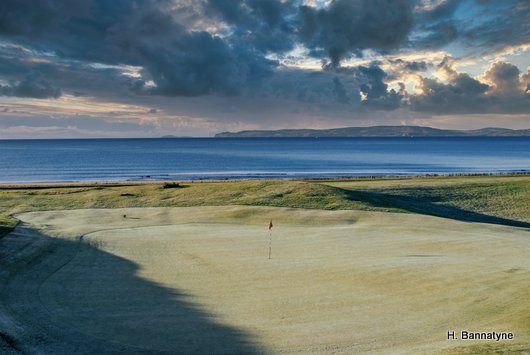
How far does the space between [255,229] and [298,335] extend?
65.3ft

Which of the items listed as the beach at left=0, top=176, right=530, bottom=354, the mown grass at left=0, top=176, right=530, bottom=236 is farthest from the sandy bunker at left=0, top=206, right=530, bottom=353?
the mown grass at left=0, top=176, right=530, bottom=236

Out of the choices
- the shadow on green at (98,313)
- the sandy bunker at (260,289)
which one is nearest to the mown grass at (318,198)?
the sandy bunker at (260,289)

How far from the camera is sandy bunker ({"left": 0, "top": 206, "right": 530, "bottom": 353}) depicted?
14.7 meters

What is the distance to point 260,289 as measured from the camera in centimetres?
1930

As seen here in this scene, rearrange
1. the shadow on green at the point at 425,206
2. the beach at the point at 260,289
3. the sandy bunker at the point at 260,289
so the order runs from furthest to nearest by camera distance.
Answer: the shadow on green at the point at 425,206 → the sandy bunker at the point at 260,289 → the beach at the point at 260,289

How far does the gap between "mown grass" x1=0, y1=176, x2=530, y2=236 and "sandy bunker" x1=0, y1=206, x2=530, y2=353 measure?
12.9 metres

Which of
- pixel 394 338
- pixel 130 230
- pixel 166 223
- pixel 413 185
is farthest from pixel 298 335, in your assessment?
pixel 413 185

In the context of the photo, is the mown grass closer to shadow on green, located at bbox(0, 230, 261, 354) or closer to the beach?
the beach

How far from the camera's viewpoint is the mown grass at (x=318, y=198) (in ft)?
153

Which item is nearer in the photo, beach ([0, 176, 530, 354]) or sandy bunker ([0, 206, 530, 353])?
beach ([0, 176, 530, 354])

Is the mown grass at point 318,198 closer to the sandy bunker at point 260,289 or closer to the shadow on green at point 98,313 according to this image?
the sandy bunker at point 260,289

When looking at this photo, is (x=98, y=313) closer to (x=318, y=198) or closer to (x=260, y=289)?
(x=260, y=289)

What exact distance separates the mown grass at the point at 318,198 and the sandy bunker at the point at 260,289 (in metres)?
12.9

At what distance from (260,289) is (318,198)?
92.4 ft
